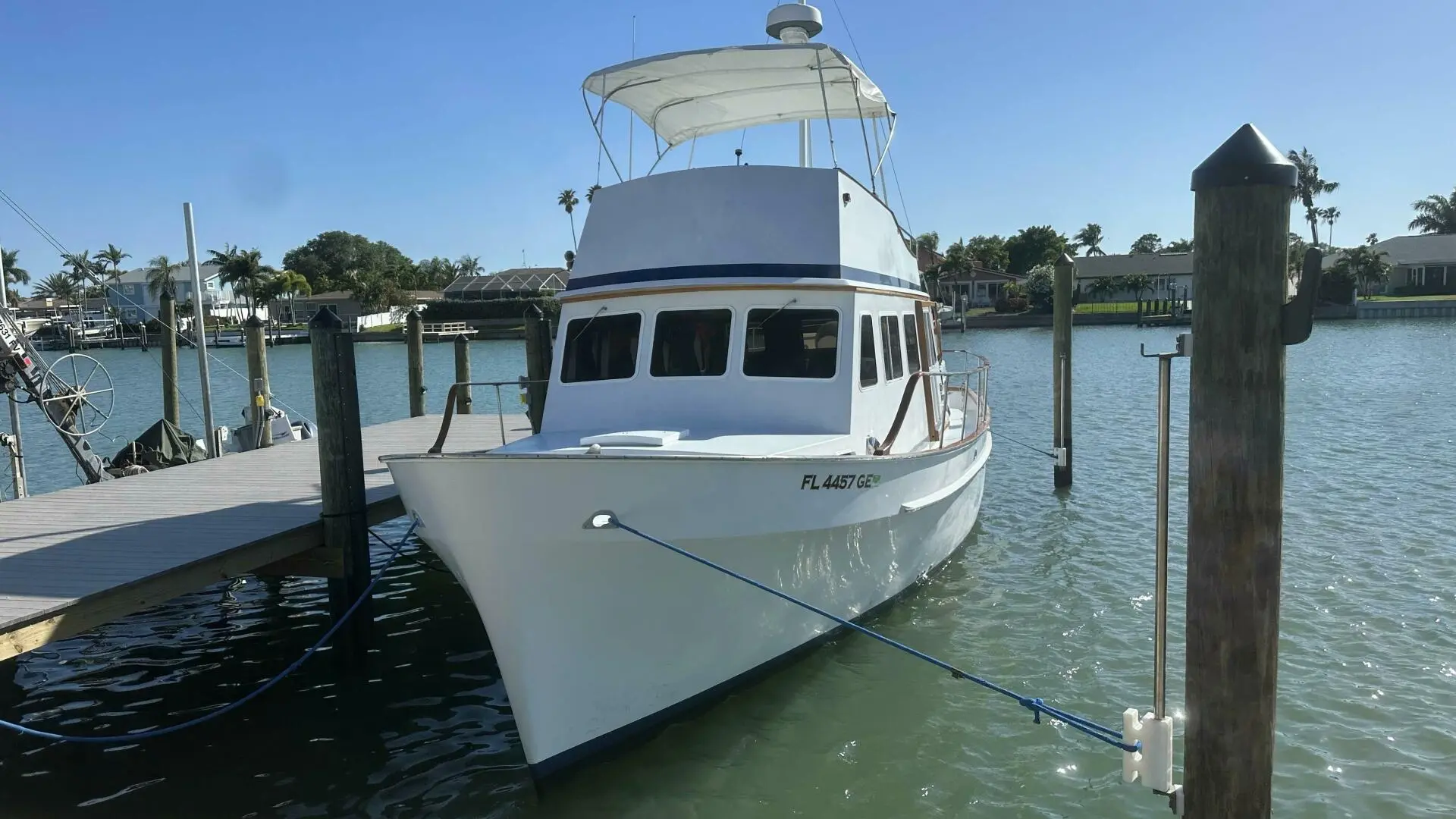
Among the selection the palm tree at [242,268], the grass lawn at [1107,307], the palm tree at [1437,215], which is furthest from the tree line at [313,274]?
the palm tree at [1437,215]

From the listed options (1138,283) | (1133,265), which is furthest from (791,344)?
(1133,265)

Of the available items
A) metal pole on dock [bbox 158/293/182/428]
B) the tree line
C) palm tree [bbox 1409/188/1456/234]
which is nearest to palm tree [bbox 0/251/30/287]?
the tree line

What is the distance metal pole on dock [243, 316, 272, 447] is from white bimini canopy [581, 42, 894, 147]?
7238mm

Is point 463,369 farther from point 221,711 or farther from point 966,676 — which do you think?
point 966,676

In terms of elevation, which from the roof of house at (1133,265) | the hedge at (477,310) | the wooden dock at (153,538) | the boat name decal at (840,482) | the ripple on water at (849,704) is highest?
the roof of house at (1133,265)

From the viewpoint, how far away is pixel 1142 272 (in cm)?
8400

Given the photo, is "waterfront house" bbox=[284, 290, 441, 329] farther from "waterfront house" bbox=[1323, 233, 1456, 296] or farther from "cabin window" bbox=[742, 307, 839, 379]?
"cabin window" bbox=[742, 307, 839, 379]

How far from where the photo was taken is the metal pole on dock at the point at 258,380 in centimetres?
1408

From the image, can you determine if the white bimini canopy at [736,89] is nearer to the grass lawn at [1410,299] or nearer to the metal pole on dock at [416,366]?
the metal pole on dock at [416,366]

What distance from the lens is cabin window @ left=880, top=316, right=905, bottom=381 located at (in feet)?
28.8

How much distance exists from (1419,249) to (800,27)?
295 feet

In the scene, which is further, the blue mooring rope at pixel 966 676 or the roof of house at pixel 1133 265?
the roof of house at pixel 1133 265

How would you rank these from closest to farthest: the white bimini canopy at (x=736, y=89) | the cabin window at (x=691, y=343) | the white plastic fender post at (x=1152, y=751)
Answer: the white plastic fender post at (x=1152, y=751), the cabin window at (x=691, y=343), the white bimini canopy at (x=736, y=89)

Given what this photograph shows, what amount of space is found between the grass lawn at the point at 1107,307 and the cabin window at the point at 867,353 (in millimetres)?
75364
